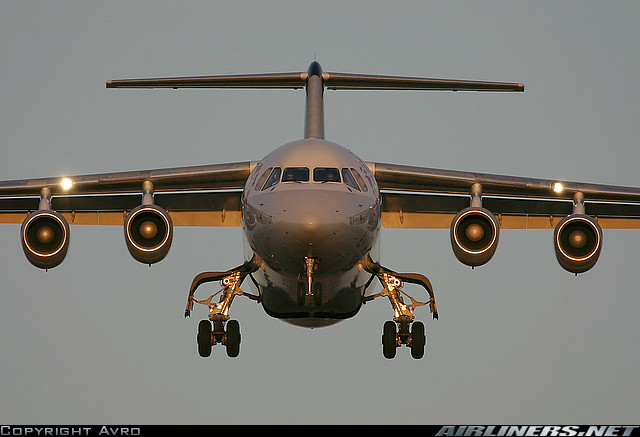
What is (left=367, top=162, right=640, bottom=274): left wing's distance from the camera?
1706cm

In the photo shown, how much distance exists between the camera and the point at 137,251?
55.9ft

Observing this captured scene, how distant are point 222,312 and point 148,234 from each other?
150 centimetres

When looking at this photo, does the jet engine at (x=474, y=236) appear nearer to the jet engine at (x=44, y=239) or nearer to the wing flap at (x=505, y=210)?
the wing flap at (x=505, y=210)

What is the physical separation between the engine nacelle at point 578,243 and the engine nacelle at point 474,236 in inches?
36.6

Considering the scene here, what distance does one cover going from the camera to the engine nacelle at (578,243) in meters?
17.3

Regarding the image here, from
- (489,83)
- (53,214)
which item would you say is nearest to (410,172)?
(489,83)

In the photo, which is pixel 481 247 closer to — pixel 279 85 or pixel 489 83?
pixel 489 83

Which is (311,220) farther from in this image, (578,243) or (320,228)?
(578,243)

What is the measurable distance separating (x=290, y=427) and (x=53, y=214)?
5105 millimetres

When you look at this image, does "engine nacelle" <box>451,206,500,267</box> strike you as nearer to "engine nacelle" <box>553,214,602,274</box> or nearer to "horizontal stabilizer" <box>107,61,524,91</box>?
"engine nacelle" <box>553,214,602,274</box>

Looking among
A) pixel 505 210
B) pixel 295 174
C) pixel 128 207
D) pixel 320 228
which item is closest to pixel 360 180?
pixel 295 174

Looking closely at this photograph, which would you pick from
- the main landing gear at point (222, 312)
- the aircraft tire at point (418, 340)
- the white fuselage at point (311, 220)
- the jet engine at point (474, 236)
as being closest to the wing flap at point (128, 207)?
the main landing gear at point (222, 312)

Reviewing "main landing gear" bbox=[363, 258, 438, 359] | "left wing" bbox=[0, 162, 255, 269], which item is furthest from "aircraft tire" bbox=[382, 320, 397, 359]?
"left wing" bbox=[0, 162, 255, 269]

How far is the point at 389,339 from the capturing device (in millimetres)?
18578
